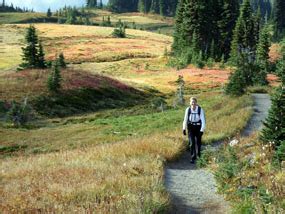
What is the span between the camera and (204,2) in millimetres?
83812

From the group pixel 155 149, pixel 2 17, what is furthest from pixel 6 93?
pixel 2 17

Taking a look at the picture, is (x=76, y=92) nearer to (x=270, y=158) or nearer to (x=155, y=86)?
(x=155, y=86)

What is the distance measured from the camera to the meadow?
816 cm

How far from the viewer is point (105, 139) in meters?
25.5

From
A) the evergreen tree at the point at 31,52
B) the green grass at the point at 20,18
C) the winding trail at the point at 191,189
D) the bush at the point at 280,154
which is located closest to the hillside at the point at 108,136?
the winding trail at the point at 191,189

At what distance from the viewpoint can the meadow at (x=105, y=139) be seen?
26.8ft

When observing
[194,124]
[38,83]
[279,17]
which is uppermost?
[279,17]

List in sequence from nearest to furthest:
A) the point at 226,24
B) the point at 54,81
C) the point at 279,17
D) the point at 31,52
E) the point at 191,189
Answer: the point at 191,189, the point at 54,81, the point at 31,52, the point at 226,24, the point at 279,17

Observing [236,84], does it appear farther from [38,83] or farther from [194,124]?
[194,124]

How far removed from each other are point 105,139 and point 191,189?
15439mm

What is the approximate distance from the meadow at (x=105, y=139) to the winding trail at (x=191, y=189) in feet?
1.31

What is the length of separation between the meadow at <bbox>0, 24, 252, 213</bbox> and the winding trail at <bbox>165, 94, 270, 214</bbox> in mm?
398

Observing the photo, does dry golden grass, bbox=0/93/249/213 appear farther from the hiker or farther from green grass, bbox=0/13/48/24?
green grass, bbox=0/13/48/24

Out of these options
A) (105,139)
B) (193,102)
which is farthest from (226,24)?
(193,102)
